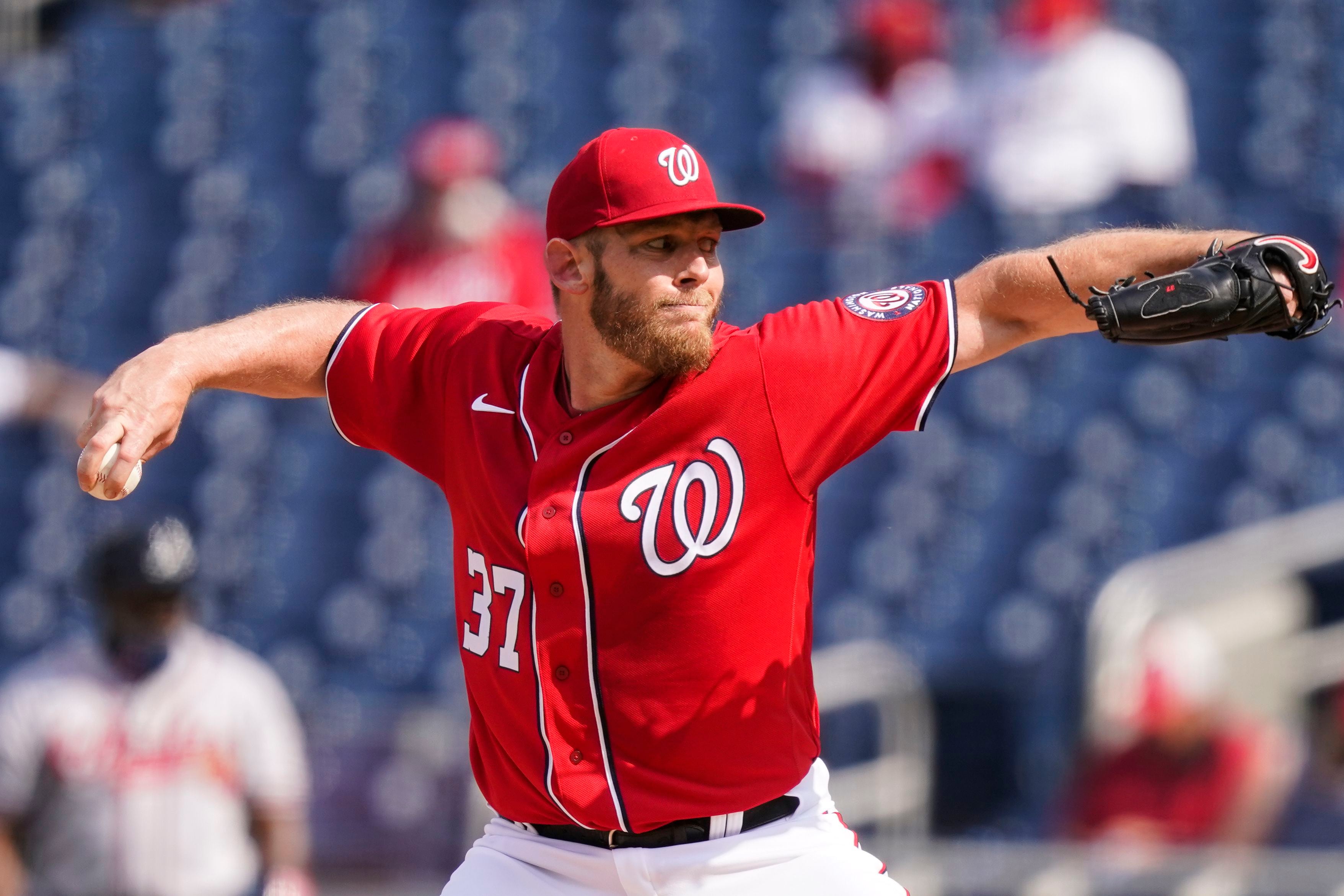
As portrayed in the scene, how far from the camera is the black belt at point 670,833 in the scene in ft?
8.88

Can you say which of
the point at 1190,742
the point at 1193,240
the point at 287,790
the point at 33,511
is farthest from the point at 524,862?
the point at 33,511

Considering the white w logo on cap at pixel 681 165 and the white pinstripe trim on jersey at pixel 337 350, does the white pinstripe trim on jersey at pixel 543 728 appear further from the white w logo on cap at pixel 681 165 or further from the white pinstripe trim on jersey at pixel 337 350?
the white w logo on cap at pixel 681 165

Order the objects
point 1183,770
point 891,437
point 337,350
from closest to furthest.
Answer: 1. point 337,350
2. point 1183,770
3. point 891,437

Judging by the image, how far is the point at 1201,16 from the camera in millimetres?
7777

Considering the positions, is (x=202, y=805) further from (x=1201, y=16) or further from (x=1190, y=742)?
(x=1201, y=16)

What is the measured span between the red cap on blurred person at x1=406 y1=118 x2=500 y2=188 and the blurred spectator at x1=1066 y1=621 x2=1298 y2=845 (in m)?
3.55

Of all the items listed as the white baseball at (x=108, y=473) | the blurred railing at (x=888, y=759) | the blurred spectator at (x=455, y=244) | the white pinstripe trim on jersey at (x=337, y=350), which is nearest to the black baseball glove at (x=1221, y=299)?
the white pinstripe trim on jersey at (x=337, y=350)

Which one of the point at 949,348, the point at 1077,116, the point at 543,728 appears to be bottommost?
the point at 543,728

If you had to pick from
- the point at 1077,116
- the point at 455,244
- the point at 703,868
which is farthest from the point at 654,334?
the point at 1077,116

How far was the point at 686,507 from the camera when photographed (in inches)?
106

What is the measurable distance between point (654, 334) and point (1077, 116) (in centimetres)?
490

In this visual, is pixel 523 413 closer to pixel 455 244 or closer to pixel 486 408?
pixel 486 408

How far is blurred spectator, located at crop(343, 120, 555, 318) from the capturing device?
7062mm

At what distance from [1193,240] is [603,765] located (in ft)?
4.20
